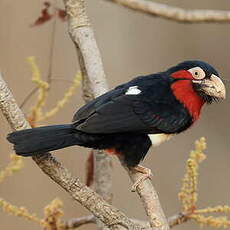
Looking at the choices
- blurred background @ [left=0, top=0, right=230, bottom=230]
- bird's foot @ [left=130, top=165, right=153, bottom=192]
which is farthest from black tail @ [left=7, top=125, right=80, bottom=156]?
blurred background @ [left=0, top=0, right=230, bottom=230]

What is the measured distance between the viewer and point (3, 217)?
4191mm

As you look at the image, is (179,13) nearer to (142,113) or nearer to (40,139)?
(40,139)

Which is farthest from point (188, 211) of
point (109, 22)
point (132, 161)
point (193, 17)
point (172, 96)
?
point (109, 22)

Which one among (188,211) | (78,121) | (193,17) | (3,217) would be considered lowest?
(3,217)

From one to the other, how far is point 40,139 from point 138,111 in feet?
1.49

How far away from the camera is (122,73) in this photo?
4938 mm

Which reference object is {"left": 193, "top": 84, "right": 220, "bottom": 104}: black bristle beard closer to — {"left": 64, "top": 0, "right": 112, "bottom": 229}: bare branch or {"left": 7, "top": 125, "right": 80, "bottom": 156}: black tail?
Answer: {"left": 64, "top": 0, "right": 112, "bottom": 229}: bare branch

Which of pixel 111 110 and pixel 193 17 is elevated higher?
pixel 193 17

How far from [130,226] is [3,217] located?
2142mm

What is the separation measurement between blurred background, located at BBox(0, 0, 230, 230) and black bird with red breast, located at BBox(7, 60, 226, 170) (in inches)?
59.9

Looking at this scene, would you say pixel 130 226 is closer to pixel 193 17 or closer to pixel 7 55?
pixel 193 17


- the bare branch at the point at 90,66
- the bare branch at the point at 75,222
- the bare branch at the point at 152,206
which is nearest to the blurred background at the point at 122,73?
the bare branch at the point at 90,66

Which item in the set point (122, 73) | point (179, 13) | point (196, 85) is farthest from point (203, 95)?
point (122, 73)

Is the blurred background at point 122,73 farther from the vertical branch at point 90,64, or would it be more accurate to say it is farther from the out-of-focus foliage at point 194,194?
the out-of-focus foliage at point 194,194
